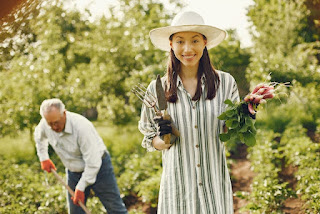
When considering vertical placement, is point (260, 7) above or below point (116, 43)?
above

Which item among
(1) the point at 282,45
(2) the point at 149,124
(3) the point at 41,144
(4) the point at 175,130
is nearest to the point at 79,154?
(3) the point at 41,144

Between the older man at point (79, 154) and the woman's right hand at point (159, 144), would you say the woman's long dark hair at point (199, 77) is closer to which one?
the woman's right hand at point (159, 144)

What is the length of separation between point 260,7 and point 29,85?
774 centimetres

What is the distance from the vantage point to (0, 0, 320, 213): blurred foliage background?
4.61 m

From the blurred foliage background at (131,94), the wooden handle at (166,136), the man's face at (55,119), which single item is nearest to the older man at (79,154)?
the man's face at (55,119)

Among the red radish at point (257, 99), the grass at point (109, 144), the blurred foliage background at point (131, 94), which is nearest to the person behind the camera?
the red radish at point (257, 99)

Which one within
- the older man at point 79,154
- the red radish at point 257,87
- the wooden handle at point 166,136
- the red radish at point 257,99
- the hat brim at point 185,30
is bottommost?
the older man at point 79,154

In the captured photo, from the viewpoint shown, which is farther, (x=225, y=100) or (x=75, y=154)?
(x=75, y=154)

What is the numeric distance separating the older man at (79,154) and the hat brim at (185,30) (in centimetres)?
137

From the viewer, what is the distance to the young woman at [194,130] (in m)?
2.10

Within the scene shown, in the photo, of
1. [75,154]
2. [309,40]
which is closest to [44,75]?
[75,154]

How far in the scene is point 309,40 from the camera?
9.73m

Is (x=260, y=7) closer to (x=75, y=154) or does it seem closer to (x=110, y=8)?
(x=110, y=8)

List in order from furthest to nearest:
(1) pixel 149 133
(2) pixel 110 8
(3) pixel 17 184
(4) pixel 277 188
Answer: (2) pixel 110 8, (3) pixel 17 184, (4) pixel 277 188, (1) pixel 149 133
